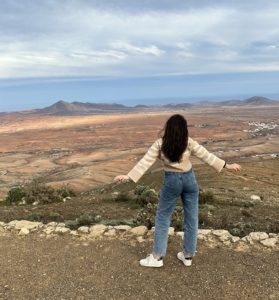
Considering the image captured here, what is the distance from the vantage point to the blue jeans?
5.61m

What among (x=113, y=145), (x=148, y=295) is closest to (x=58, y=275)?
(x=148, y=295)

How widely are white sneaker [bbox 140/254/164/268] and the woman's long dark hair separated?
4.90 feet

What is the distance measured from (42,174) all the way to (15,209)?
136ft

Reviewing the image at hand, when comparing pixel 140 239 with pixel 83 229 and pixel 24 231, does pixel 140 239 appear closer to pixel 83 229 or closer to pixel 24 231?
pixel 83 229

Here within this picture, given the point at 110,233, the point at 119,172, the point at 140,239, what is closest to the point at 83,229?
the point at 110,233

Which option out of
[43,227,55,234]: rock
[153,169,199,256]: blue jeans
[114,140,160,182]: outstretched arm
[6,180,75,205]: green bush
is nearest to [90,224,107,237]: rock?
[43,227,55,234]: rock

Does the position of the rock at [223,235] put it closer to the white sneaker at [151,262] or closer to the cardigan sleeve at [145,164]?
the white sneaker at [151,262]

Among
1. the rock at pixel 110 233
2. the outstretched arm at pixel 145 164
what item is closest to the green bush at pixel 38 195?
the rock at pixel 110 233

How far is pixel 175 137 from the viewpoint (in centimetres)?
550

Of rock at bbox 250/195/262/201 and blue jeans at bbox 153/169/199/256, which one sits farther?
rock at bbox 250/195/262/201

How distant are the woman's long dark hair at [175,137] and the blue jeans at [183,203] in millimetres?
275

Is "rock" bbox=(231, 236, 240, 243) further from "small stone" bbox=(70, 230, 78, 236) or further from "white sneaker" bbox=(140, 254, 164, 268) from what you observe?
"small stone" bbox=(70, 230, 78, 236)

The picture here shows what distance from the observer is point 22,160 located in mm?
71062

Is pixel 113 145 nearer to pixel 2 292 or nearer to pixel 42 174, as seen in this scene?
pixel 42 174
